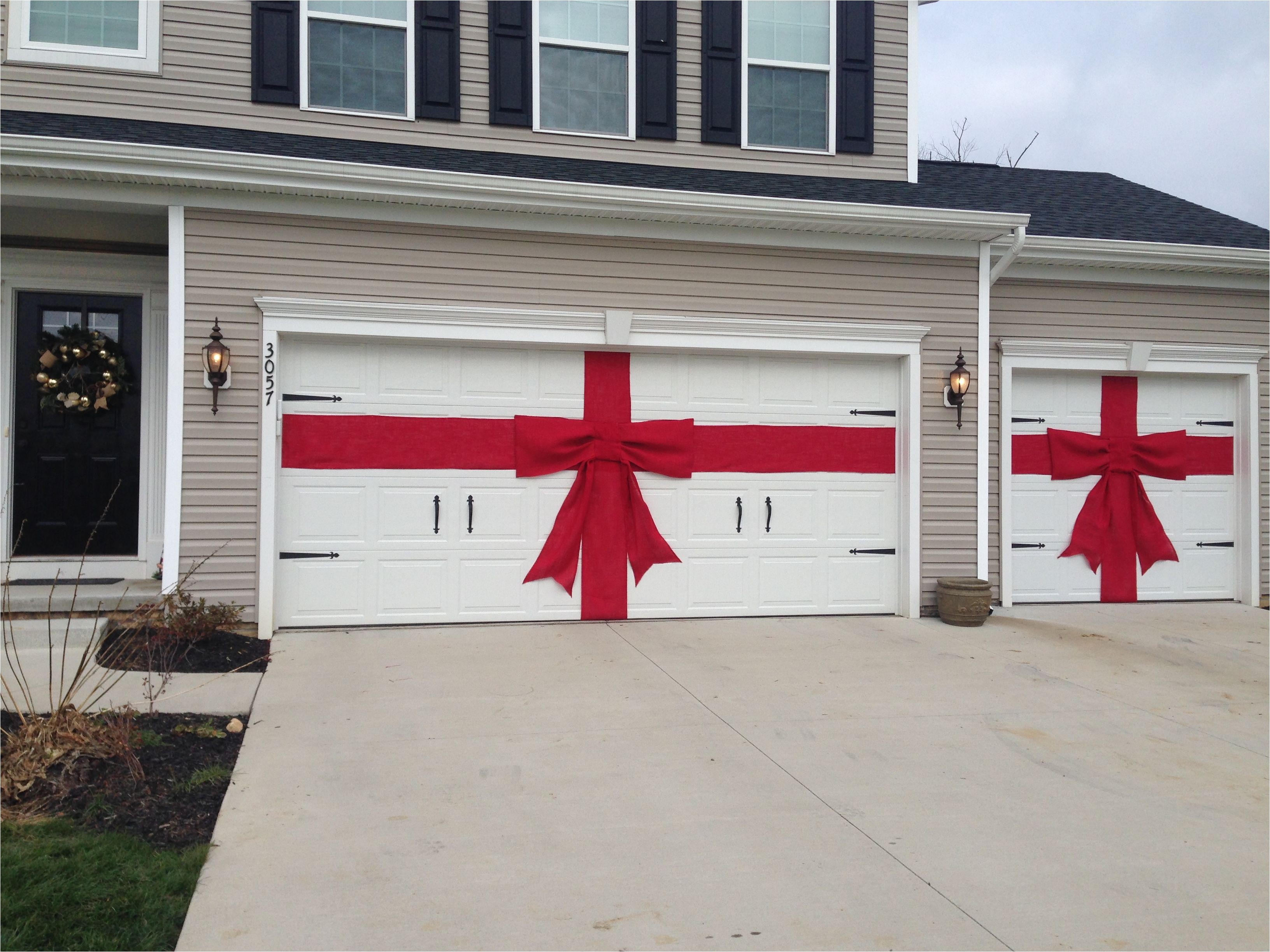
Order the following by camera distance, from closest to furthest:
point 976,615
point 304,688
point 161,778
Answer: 1. point 161,778
2. point 304,688
3. point 976,615

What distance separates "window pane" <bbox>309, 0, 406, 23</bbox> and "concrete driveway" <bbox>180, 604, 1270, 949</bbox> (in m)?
5.19

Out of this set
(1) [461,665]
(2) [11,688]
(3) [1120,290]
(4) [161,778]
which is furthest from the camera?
(3) [1120,290]

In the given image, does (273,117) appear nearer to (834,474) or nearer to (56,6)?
(56,6)

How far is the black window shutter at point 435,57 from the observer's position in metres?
7.51

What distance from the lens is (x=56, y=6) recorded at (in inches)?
274

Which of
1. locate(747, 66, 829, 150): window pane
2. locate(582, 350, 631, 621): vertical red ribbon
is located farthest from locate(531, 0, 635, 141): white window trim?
locate(582, 350, 631, 621): vertical red ribbon

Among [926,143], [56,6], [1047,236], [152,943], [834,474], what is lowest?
[152,943]

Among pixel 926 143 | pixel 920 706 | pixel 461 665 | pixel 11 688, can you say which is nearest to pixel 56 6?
pixel 11 688

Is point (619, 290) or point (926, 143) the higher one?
point (926, 143)

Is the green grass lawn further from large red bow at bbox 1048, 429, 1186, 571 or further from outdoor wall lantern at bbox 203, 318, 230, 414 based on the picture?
large red bow at bbox 1048, 429, 1186, 571

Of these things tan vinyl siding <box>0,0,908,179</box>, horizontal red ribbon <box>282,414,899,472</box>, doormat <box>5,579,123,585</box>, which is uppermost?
tan vinyl siding <box>0,0,908,179</box>

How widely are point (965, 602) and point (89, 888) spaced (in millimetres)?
6084

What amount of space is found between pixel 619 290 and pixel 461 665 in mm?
3119

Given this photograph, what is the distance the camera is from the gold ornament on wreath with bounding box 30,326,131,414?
22.3 ft
